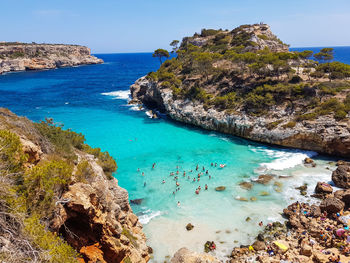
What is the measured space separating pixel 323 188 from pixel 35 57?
149114 millimetres

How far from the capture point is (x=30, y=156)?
860 cm

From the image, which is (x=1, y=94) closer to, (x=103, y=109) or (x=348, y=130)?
(x=103, y=109)

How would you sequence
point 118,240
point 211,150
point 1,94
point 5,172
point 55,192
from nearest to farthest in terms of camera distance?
point 5,172
point 55,192
point 118,240
point 211,150
point 1,94

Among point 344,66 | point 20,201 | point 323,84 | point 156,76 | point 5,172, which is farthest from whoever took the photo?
point 156,76

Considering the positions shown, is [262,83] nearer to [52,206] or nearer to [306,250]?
[306,250]

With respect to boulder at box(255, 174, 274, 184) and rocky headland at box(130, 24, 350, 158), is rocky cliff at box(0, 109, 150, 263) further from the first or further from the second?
rocky headland at box(130, 24, 350, 158)

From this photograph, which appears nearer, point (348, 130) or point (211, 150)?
point (348, 130)

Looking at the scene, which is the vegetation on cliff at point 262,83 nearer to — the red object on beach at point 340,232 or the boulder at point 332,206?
the boulder at point 332,206

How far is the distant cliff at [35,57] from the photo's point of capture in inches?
4488

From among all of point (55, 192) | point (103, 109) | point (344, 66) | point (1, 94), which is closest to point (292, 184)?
point (55, 192)

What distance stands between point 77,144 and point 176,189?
11228 millimetres

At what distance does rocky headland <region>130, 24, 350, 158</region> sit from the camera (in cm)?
2811

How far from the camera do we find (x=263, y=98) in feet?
112

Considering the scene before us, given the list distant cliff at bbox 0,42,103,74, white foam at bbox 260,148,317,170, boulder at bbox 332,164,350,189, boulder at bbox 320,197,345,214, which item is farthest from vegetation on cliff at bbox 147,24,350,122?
distant cliff at bbox 0,42,103,74
